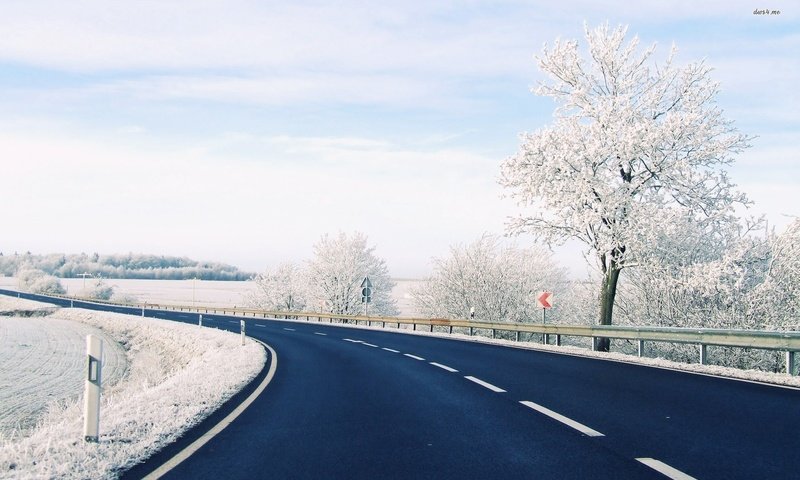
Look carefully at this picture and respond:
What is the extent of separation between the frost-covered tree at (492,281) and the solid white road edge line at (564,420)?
35.9m

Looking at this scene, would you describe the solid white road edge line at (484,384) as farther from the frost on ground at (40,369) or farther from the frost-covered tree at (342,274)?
the frost-covered tree at (342,274)

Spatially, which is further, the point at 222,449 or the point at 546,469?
the point at 222,449

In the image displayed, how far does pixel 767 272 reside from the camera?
24422mm

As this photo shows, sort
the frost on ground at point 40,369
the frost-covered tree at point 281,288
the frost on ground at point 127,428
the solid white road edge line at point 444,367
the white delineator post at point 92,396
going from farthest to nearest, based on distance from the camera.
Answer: the frost-covered tree at point 281,288, the frost on ground at point 40,369, the solid white road edge line at point 444,367, the white delineator post at point 92,396, the frost on ground at point 127,428

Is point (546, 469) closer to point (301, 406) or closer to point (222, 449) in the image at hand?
point (222, 449)

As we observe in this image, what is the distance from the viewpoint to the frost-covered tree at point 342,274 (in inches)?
2601

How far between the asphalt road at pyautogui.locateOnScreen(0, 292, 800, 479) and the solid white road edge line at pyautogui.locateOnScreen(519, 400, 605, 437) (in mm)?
32

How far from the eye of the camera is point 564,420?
764cm

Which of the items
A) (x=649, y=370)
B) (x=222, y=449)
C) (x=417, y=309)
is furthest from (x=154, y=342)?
(x=222, y=449)

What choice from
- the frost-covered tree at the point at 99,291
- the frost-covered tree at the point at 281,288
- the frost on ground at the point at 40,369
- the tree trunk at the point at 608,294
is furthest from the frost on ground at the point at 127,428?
the frost-covered tree at the point at 99,291

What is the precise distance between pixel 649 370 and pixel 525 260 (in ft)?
111

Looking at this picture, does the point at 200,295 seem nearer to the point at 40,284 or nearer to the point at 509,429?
the point at 40,284

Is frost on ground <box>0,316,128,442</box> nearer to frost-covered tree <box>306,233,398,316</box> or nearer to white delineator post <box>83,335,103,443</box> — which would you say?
white delineator post <box>83,335,103,443</box>

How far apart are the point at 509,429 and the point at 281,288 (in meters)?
73.4
